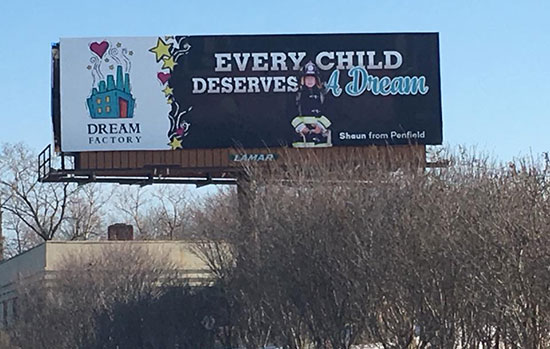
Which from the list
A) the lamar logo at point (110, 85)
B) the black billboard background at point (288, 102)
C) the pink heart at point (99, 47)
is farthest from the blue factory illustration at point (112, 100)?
the black billboard background at point (288, 102)

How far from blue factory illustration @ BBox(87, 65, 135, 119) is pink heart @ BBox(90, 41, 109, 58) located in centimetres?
83

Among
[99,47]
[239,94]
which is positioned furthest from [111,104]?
[239,94]

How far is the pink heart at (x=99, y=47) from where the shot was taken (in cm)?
3428

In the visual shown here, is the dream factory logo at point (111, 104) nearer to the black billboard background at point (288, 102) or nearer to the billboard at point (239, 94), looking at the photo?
the billboard at point (239, 94)

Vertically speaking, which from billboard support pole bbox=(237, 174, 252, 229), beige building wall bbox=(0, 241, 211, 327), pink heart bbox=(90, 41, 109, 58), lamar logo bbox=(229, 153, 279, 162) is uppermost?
pink heart bbox=(90, 41, 109, 58)

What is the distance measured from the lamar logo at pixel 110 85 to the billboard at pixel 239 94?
32mm

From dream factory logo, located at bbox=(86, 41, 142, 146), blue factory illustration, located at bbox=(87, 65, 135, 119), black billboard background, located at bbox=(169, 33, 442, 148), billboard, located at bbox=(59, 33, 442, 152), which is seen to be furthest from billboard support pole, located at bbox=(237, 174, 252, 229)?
blue factory illustration, located at bbox=(87, 65, 135, 119)

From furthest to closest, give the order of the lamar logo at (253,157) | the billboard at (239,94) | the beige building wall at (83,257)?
1. the beige building wall at (83,257)
2. the billboard at (239,94)
3. the lamar logo at (253,157)

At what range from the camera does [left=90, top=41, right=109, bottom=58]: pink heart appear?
3428cm

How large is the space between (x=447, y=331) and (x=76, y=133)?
18.9 metres

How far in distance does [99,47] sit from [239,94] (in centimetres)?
474

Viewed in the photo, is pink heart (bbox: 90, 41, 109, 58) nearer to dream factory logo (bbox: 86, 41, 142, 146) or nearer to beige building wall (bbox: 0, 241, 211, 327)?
dream factory logo (bbox: 86, 41, 142, 146)

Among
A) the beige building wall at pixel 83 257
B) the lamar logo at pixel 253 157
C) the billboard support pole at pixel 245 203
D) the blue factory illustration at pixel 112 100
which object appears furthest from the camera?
the beige building wall at pixel 83 257

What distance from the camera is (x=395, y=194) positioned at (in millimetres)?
19156
